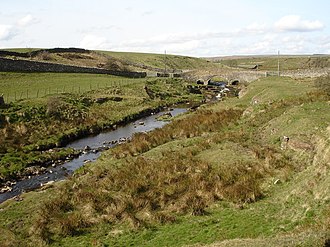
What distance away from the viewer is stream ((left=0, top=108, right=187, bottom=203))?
90.8 ft

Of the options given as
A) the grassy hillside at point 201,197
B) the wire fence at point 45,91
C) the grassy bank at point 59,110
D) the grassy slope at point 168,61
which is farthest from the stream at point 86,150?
the grassy slope at point 168,61

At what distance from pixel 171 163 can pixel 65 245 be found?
9888mm

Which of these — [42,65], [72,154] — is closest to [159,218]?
[72,154]

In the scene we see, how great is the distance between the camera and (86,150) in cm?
3716

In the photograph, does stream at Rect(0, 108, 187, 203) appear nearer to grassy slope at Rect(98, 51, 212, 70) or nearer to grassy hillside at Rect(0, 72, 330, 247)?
grassy hillside at Rect(0, 72, 330, 247)

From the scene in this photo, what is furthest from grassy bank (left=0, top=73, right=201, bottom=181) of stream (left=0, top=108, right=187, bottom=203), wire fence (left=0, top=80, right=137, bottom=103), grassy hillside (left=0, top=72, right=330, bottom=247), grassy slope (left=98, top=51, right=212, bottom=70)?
grassy slope (left=98, top=51, right=212, bottom=70)

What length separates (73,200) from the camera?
22312 millimetres

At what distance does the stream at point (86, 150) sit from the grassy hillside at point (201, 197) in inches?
93.9

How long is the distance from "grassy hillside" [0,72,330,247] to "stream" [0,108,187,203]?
2385 millimetres

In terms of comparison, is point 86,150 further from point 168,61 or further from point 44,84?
point 168,61

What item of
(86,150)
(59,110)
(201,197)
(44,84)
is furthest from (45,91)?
(201,197)

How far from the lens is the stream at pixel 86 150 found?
27.7 metres

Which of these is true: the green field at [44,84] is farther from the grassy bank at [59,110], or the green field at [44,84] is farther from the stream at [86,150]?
the stream at [86,150]

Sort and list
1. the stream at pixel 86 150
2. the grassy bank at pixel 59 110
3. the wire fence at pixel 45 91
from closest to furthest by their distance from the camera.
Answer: the stream at pixel 86 150
the grassy bank at pixel 59 110
the wire fence at pixel 45 91
